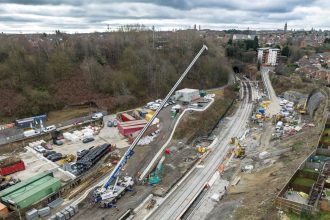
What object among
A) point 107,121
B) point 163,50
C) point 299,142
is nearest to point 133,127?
point 107,121

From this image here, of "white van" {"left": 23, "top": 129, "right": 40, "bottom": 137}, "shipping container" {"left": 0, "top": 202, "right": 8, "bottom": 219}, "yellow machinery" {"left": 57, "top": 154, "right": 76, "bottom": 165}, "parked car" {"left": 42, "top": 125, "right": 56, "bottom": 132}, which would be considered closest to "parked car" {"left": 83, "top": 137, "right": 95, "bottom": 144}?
"yellow machinery" {"left": 57, "top": 154, "right": 76, "bottom": 165}

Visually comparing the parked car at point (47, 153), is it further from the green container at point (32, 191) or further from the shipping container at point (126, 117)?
the shipping container at point (126, 117)

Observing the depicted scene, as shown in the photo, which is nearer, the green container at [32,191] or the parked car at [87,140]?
the green container at [32,191]

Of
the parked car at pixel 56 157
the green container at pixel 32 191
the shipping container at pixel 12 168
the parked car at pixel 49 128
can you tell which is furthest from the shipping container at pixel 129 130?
the shipping container at pixel 12 168

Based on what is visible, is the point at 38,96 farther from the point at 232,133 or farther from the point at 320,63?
the point at 320,63

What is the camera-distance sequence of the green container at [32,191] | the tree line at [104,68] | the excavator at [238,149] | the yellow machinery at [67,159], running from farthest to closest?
the tree line at [104,68], the excavator at [238,149], the yellow machinery at [67,159], the green container at [32,191]

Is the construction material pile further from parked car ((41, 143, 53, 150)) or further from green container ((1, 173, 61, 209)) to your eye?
green container ((1, 173, 61, 209))

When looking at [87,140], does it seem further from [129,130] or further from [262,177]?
[262,177]
